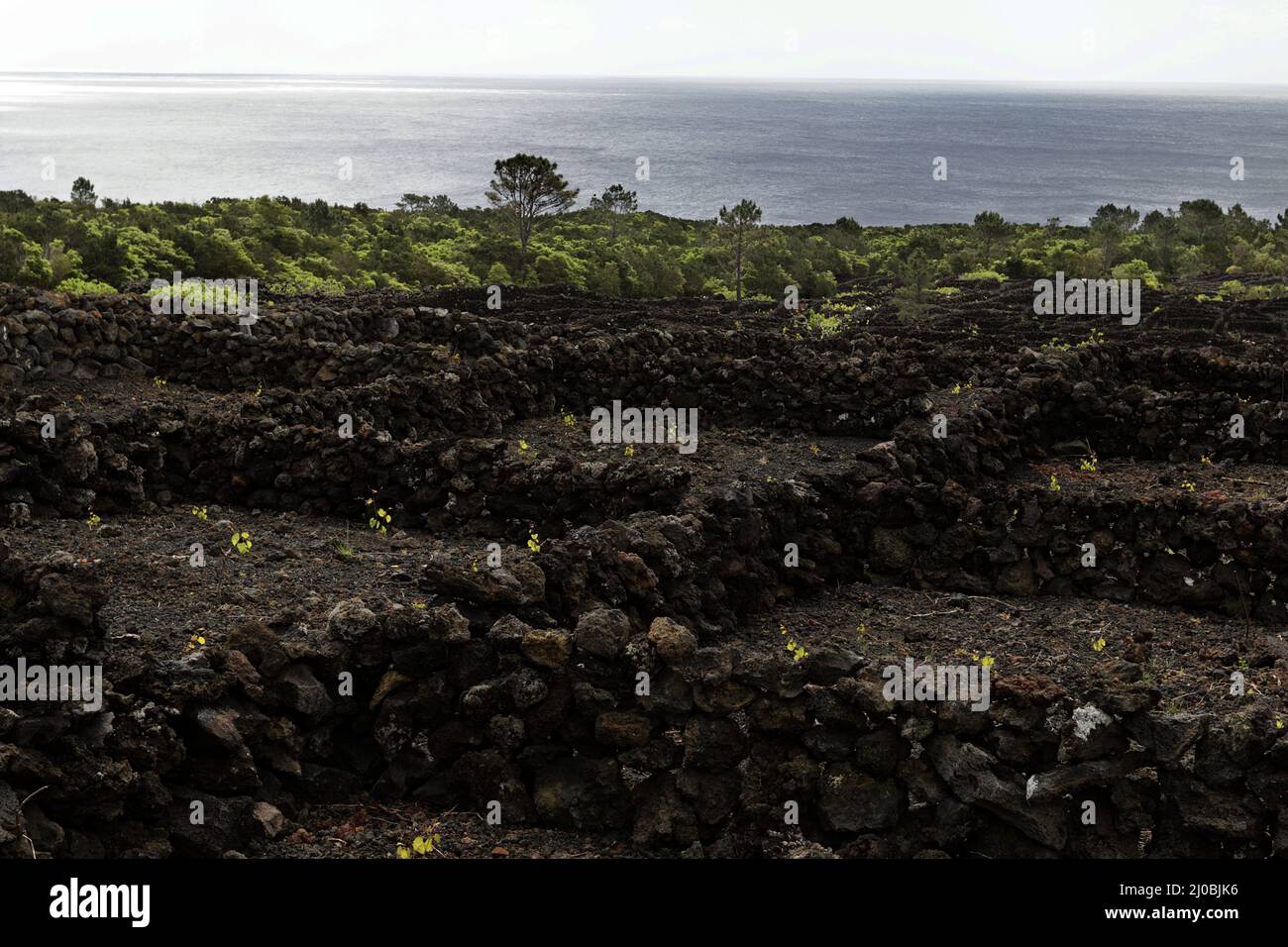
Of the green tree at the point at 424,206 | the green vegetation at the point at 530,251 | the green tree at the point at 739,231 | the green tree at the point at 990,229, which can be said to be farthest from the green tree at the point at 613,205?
the green tree at the point at 990,229

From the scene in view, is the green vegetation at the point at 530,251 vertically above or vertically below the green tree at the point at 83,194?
below

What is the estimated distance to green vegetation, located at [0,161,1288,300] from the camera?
3466 cm

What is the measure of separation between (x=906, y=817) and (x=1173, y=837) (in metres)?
1.31

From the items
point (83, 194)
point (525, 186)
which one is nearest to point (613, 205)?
point (525, 186)

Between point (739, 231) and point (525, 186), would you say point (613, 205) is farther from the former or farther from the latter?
point (739, 231)

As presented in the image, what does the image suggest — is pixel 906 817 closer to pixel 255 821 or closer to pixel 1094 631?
pixel 255 821

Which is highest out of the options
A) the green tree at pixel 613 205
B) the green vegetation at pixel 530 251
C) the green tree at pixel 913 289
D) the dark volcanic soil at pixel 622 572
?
the green tree at pixel 613 205

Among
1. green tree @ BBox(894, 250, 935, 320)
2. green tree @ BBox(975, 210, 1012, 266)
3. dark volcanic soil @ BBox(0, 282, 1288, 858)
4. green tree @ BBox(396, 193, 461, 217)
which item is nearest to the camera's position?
dark volcanic soil @ BBox(0, 282, 1288, 858)

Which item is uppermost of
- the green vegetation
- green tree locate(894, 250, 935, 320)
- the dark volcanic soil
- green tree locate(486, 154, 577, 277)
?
green tree locate(486, 154, 577, 277)

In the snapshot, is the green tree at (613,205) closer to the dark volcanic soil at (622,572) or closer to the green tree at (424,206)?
the green tree at (424,206)

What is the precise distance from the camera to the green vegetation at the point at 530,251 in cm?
3466

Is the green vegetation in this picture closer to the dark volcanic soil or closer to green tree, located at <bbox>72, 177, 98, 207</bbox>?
green tree, located at <bbox>72, 177, 98, 207</bbox>

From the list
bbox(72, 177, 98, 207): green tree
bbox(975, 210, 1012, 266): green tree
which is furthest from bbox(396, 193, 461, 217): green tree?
bbox(975, 210, 1012, 266): green tree

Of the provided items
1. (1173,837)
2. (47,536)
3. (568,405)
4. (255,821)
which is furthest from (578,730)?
(568,405)
